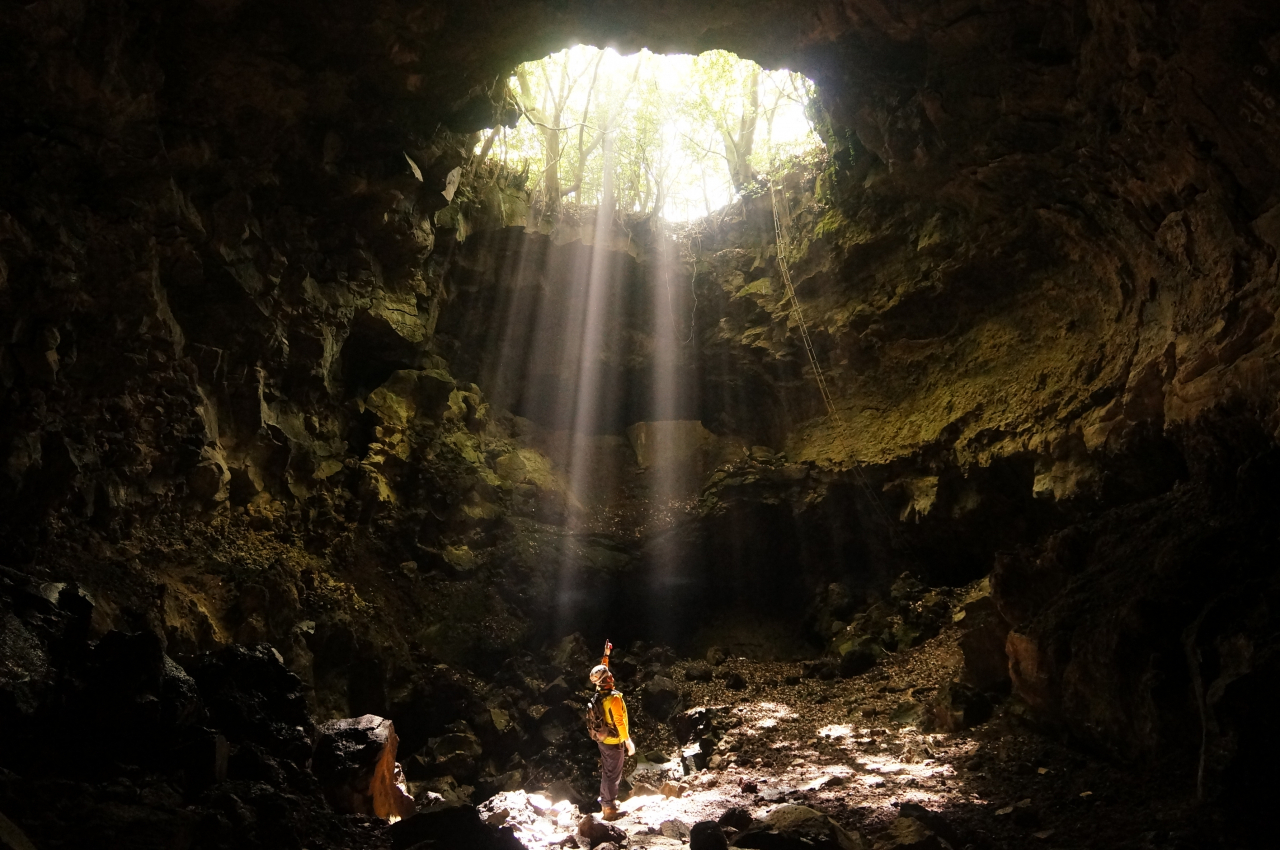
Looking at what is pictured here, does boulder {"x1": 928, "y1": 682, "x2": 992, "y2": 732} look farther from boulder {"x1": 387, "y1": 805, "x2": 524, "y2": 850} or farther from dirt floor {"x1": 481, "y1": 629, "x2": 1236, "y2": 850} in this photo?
boulder {"x1": 387, "y1": 805, "x2": 524, "y2": 850}

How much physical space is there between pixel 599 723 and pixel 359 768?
8.68ft

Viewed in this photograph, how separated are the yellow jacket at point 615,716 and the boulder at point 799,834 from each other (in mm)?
2462

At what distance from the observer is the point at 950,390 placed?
1284 centimetres

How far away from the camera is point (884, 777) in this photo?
22.9 ft

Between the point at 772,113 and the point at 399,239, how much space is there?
34.0 ft

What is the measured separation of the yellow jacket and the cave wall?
3768 millimetres

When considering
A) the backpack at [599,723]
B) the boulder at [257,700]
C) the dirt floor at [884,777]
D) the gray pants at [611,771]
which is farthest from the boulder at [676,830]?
the boulder at [257,700]

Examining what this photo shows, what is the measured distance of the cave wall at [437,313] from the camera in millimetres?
6574

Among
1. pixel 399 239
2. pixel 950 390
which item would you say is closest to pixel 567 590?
pixel 399 239

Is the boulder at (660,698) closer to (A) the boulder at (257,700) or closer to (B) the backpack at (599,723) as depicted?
(B) the backpack at (599,723)

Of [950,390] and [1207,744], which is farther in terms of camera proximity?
[950,390]

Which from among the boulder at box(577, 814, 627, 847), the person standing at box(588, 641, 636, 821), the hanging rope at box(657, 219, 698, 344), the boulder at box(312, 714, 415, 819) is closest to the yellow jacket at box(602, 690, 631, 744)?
the person standing at box(588, 641, 636, 821)

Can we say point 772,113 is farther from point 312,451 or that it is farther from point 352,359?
point 312,451

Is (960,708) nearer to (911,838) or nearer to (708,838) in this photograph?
(911,838)
